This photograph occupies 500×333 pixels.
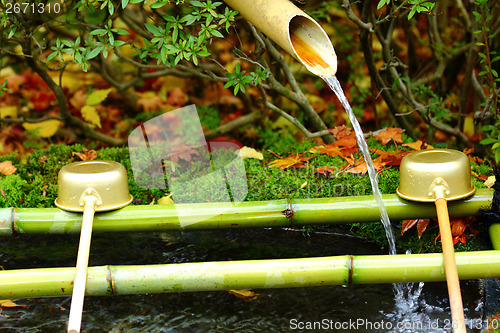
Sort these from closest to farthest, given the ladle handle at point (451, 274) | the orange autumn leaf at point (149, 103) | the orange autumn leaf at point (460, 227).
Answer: the ladle handle at point (451, 274)
the orange autumn leaf at point (460, 227)
the orange autumn leaf at point (149, 103)

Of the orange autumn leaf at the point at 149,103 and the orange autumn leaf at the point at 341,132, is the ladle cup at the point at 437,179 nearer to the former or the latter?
the orange autumn leaf at the point at 341,132

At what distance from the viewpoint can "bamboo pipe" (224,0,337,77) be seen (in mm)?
1984

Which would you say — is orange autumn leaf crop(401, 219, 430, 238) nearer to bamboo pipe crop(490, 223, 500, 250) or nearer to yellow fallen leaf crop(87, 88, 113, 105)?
bamboo pipe crop(490, 223, 500, 250)

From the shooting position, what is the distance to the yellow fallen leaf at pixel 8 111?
4.33 m

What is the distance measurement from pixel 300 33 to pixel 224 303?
1.13 m

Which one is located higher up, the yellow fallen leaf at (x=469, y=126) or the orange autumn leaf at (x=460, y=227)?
the yellow fallen leaf at (x=469, y=126)

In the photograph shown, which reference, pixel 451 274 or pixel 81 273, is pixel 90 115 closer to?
pixel 81 273

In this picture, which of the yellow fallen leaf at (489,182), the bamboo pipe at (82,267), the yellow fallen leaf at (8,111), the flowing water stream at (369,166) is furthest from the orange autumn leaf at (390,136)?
the yellow fallen leaf at (8,111)

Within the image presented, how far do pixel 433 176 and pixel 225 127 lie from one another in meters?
2.08

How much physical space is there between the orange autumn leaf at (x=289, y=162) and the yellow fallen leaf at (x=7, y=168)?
140cm

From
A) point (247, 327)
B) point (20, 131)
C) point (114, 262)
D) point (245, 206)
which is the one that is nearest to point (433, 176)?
point (245, 206)

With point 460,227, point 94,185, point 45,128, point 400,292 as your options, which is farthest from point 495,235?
point 45,128

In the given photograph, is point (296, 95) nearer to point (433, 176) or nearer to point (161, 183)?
point (161, 183)

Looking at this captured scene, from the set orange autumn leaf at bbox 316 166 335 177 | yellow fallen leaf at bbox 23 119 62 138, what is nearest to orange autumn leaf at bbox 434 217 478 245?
orange autumn leaf at bbox 316 166 335 177
